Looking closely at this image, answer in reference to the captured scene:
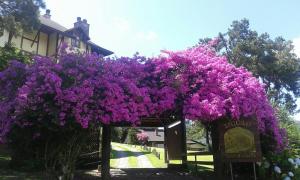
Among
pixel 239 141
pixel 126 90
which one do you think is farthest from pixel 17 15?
pixel 239 141

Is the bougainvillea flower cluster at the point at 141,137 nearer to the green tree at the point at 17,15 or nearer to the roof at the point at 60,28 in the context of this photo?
the roof at the point at 60,28

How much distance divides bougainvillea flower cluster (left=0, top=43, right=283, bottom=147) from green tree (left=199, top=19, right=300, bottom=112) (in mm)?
28267

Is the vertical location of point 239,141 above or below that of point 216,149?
above

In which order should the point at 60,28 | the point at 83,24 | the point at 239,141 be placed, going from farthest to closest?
the point at 83,24 → the point at 60,28 → the point at 239,141

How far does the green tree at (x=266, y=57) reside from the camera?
128ft

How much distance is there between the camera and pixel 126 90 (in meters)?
10.0

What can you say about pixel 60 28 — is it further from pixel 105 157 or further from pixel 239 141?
pixel 239 141

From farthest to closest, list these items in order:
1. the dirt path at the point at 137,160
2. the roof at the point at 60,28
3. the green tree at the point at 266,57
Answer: the green tree at the point at 266,57 → the roof at the point at 60,28 → the dirt path at the point at 137,160

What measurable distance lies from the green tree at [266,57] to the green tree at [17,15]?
27351 millimetres

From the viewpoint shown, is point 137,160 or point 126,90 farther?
point 137,160

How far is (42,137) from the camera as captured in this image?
31.9 ft

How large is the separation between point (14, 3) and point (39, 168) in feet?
25.2

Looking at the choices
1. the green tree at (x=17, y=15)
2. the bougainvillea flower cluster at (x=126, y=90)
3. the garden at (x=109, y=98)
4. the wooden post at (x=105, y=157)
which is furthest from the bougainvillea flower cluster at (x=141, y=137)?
the bougainvillea flower cluster at (x=126, y=90)

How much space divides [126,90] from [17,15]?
29.0 feet
